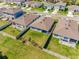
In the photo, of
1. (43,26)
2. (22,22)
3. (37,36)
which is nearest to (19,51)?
(37,36)

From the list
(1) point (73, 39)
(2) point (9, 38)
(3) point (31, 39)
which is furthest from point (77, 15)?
(2) point (9, 38)

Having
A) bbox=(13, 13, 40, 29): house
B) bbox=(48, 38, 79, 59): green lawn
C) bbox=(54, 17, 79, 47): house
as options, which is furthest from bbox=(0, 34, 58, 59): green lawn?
bbox=(13, 13, 40, 29): house

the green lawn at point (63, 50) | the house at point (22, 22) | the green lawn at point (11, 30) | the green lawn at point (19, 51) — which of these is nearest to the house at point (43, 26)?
the house at point (22, 22)

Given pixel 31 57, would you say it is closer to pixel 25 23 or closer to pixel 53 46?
pixel 53 46

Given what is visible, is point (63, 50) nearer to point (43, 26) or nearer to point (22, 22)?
point (43, 26)

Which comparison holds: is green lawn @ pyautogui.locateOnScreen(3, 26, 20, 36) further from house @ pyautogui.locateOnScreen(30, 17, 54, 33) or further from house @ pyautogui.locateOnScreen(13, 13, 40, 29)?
house @ pyautogui.locateOnScreen(30, 17, 54, 33)
